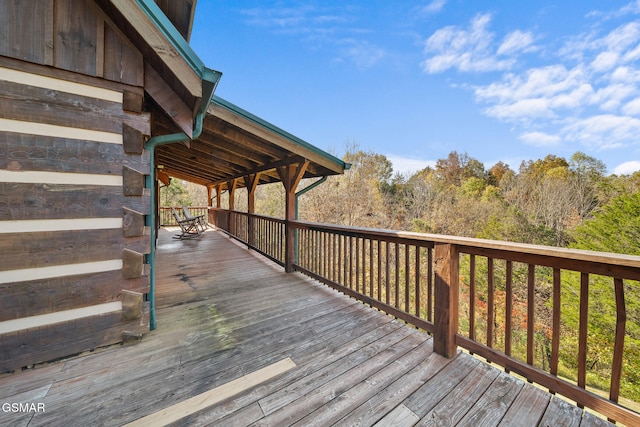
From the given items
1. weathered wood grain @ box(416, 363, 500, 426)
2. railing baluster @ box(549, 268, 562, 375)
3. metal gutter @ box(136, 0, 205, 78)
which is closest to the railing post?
weathered wood grain @ box(416, 363, 500, 426)

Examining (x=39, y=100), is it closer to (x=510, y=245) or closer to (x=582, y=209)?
(x=510, y=245)

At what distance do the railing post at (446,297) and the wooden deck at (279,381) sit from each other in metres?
0.12

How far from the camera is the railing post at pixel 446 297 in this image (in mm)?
1956

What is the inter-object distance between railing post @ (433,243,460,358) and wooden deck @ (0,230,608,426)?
0.12 m

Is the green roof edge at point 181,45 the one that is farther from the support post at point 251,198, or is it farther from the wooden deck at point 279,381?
the support post at point 251,198

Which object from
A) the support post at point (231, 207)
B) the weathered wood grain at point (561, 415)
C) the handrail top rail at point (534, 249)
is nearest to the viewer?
the handrail top rail at point (534, 249)

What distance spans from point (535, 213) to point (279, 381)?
21.5 m

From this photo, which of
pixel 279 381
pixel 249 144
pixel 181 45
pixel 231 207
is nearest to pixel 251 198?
pixel 249 144

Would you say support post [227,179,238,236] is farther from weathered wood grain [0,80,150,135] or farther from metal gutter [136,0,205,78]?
metal gutter [136,0,205,78]

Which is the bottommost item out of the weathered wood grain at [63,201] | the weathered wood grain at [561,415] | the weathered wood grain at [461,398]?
the weathered wood grain at [461,398]

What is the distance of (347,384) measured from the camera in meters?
1.67

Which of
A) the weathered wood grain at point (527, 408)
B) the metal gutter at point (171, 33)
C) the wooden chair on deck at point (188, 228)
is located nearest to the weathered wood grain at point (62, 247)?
the metal gutter at point (171, 33)

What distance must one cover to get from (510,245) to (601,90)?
104 feet

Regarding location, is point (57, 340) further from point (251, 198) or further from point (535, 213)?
point (535, 213)
